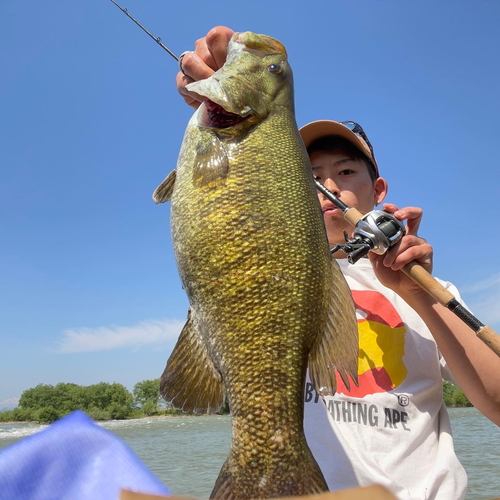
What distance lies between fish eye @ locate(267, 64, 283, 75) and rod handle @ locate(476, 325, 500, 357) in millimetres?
1742

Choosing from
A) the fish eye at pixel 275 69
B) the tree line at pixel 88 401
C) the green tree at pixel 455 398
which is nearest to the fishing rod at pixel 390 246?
the fish eye at pixel 275 69

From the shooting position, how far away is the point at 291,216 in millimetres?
1799

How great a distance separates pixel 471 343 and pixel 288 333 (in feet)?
4.39

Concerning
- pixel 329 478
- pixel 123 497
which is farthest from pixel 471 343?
pixel 123 497

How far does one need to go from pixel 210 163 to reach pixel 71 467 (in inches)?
50.1

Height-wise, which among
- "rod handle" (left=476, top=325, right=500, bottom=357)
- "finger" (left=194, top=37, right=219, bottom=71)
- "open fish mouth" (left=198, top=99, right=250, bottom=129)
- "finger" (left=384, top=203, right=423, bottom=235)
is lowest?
"rod handle" (left=476, top=325, right=500, bottom=357)

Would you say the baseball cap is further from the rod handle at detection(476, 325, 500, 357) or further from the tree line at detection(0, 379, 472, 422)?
the tree line at detection(0, 379, 472, 422)

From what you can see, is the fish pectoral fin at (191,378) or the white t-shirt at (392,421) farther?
the white t-shirt at (392,421)

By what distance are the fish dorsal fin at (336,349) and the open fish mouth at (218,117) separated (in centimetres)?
96

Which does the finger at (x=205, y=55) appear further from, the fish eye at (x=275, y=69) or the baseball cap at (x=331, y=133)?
the baseball cap at (x=331, y=133)

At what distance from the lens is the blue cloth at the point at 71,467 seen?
106cm

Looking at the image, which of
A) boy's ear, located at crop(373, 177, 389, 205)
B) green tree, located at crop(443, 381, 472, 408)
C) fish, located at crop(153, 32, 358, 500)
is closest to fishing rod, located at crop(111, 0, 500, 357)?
fish, located at crop(153, 32, 358, 500)

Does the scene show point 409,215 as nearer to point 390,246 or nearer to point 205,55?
point 390,246

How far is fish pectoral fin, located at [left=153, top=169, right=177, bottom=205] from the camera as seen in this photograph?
2.12 metres
